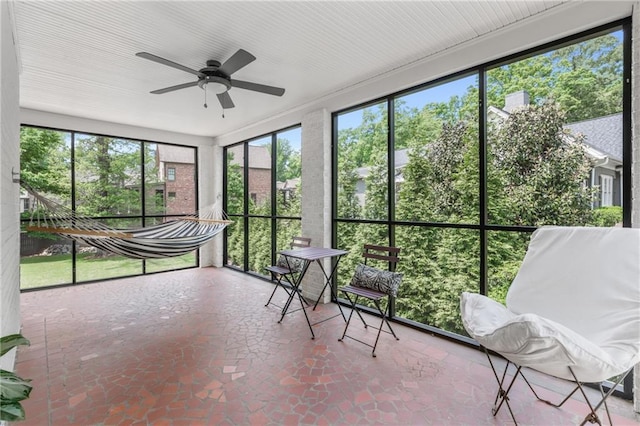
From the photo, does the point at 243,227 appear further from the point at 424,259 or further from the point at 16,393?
the point at 16,393

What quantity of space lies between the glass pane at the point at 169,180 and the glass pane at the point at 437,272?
187 inches

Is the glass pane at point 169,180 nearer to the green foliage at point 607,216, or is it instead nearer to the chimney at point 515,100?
the chimney at point 515,100

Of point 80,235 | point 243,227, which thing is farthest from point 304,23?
point 243,227

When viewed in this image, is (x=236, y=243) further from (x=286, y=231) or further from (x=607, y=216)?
(x=607, y=216)

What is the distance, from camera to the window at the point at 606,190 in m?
2.31

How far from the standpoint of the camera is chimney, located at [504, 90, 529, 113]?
119 inches

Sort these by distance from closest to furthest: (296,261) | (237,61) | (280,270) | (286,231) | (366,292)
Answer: (237,61)
(366,292)
(280,270)
(296,261)
(286,231)

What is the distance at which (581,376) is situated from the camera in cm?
150

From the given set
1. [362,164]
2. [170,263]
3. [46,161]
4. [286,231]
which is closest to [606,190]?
[362,164]

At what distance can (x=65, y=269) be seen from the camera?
5.21 metres

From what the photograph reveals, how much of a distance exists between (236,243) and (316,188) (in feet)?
9.42

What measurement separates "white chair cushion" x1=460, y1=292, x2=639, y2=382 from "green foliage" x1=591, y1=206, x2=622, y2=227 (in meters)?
1.33

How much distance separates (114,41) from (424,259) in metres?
3.87

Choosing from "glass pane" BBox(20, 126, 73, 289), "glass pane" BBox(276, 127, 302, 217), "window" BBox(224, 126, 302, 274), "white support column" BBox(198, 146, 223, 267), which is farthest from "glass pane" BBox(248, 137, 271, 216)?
"glass pane" BBox(20, 126, 73, 289)
